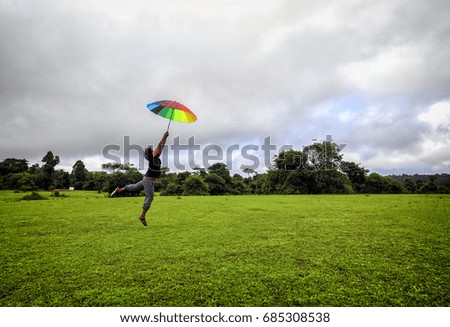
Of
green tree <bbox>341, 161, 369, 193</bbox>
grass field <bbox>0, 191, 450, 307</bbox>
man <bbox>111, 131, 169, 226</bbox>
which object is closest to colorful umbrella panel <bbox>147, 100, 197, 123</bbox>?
man <bbox>111, 131, 169, 226</bbox>

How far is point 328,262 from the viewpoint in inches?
193

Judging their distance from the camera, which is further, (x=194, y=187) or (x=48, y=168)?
(x=48, y=168)

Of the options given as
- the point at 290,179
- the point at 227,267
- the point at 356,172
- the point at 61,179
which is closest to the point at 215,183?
the point at 290,179

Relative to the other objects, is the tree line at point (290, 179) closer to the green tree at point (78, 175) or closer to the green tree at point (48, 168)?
the green tree at point (48, 168)

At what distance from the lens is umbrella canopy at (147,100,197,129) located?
5734mm

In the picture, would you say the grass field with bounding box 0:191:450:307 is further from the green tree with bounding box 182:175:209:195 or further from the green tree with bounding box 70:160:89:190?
the green tree with bounding box 70:160:89:190

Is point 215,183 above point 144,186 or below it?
below

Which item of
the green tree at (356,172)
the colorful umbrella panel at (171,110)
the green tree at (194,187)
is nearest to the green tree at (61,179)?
the green tree at (194,187)

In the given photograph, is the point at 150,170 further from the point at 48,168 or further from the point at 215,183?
the point at 48,168

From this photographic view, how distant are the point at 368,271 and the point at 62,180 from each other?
7997cm

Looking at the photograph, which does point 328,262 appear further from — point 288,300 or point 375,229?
point 375,229

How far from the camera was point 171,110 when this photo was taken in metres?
5.82
